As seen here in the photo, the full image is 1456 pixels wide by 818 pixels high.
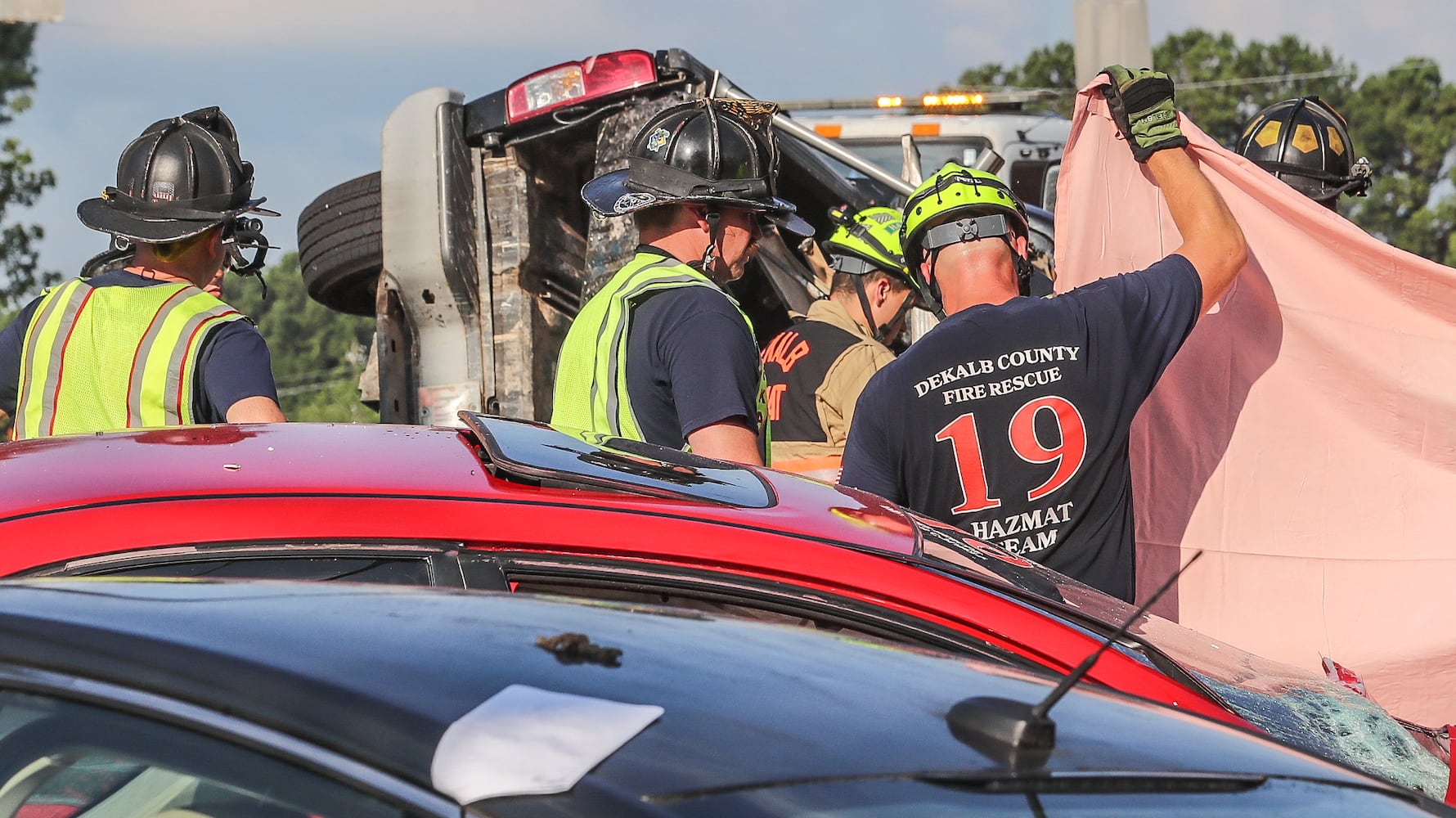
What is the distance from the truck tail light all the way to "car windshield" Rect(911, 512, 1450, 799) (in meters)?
3.39

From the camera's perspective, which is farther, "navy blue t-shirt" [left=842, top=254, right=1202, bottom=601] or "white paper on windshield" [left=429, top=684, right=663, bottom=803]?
"navy blue t-shirt" [left=842, top=254, right=1202, bottom=601]

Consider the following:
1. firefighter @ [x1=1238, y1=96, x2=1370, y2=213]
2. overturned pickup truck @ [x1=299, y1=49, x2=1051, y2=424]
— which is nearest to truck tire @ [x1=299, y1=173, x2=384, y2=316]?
overturned pickup truck @ [x1=299, y1=49, x2=1051, y2=424]

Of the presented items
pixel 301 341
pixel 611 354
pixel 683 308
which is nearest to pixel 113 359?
pixel 611 354

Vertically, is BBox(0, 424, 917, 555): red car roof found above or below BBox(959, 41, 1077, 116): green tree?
below

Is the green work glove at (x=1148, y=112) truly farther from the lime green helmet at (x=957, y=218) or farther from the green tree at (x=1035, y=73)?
the green tree at (x=1035, y=73)

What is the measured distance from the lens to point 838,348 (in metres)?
5.68

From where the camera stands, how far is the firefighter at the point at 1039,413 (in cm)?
344

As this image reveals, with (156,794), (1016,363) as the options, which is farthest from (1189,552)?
(156,794)

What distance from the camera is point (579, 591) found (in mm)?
2188

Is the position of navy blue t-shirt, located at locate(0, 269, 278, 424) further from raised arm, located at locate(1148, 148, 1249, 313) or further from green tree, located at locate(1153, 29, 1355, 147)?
green tree, located at locate(1153, 29, 1355, 147)

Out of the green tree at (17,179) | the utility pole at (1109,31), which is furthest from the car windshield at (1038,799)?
the green tree at (17,179)

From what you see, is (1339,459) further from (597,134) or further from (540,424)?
(597,134)

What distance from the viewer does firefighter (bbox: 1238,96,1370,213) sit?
17.4ft

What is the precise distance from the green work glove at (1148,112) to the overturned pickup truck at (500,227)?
91.2 inches
